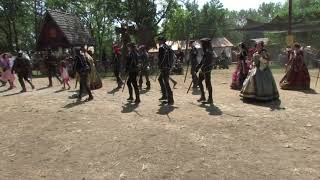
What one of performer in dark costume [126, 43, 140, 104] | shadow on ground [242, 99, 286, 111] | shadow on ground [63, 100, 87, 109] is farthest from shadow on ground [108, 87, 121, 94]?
shadow on ground [242, 99, 286, 111]

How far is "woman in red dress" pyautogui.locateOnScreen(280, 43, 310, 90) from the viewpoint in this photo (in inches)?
640

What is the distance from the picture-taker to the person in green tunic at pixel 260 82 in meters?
13.2

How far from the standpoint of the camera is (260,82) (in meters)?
13.2

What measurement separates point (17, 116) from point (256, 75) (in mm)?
6587

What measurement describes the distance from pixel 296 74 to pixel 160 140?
8926 mm

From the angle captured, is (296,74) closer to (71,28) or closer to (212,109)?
(212,109)

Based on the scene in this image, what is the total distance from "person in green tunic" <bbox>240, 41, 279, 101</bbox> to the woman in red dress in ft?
10.4

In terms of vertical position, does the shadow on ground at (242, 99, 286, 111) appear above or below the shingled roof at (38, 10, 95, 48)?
below

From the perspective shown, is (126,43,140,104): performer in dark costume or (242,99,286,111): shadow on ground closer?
(242,99,286,111): shadow on ground

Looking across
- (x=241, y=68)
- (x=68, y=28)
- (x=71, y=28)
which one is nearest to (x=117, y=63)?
(x=241, y=68)

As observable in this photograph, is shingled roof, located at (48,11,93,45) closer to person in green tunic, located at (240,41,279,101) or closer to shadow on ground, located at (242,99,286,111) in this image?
person in green tunic, located at (240,41,279,101)

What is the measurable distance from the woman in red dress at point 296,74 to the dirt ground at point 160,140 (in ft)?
8.90

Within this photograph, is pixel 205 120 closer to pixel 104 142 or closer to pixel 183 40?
pixel 104 142

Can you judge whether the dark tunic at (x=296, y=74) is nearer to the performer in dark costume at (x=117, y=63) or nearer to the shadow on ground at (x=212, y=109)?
the shadow on ground at (x=212, y=109)
